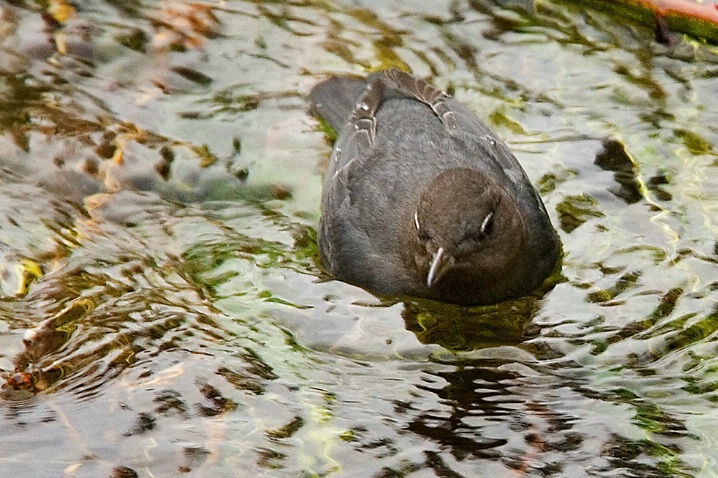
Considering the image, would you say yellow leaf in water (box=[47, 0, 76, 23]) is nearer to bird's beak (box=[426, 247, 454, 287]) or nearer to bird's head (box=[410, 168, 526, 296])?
bird's head (box=[410, 168, 526, 296])

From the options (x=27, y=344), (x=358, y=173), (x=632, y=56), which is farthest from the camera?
(x=632, y=56)

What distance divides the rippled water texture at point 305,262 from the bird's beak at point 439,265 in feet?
0.83

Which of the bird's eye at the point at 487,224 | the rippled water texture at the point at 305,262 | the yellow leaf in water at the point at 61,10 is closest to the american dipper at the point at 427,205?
the bird's eye at the point at 487,224

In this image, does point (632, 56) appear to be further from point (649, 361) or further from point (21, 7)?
point (21, 7)

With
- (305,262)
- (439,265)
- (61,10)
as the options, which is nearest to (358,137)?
(305,262)

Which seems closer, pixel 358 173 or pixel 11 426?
pixel 11 426

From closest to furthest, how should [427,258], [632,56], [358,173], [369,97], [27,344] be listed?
[27,344], [427,258], [358,173], [369,97], [632,56]

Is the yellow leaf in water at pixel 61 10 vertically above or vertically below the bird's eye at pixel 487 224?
above

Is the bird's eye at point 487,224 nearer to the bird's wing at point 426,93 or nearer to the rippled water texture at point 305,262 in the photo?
the rippled water texture at point 305,262

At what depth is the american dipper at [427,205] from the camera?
6410 mm

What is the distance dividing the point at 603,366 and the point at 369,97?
2915 millimetres

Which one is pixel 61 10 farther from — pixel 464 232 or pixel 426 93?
pixel 464 232

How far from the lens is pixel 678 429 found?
4879 millimetres

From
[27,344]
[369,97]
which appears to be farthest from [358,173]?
[27,344]
